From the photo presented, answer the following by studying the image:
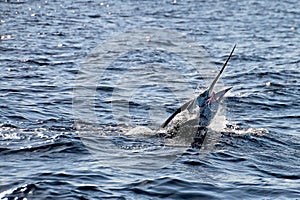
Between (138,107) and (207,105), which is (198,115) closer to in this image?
(207,105)

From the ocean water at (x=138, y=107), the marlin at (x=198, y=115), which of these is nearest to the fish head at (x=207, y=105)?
the marlin at (x=198, y=115)

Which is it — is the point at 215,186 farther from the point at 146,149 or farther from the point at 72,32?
the point at 72,32

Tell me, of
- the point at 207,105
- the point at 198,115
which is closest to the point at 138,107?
the point at 198,115

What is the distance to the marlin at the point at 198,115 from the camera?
19.3 meters

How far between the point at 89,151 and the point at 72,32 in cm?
2616

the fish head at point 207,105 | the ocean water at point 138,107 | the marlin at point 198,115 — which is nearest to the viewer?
the ocean water at point 138,107

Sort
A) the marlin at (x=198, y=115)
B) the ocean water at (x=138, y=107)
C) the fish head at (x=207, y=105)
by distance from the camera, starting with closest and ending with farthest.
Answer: the ocean water at (x=138, y=107)
the marlin at (x=198, y=115)
the fish head at (x=207, y=105)

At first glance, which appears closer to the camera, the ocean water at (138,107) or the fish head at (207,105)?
the ocean water at (138,107)

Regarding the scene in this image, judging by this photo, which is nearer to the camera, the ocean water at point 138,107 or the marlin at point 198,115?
the ocean water at point 138,107

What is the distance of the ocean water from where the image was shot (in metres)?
15.0

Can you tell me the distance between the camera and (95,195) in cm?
1395

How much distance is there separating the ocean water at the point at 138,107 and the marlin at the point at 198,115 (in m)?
0.44

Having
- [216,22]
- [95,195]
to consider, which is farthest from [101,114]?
[216,22]

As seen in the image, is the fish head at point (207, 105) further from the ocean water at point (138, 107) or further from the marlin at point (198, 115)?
the ocean water at point (138, 107)
